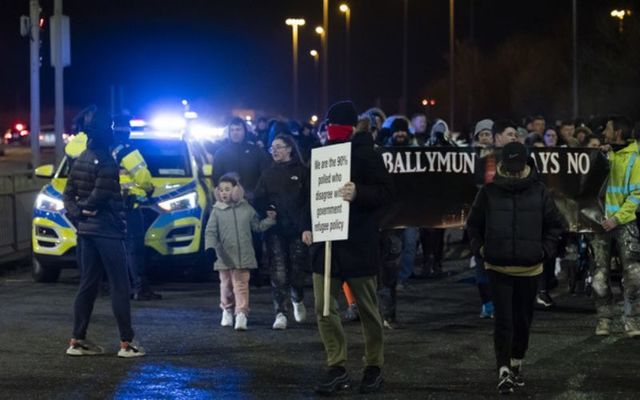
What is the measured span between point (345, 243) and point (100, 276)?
100 inches

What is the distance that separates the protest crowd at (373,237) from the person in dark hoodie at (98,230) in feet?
0.04

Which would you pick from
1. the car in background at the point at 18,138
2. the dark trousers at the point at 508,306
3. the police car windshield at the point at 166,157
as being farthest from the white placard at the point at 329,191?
the car in background at the point at 18,138

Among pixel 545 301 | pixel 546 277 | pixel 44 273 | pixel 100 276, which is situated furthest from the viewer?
pixel 44 273

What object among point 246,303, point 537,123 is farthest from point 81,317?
point 537,123

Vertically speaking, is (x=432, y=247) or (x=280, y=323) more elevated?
(x=432, y=247)

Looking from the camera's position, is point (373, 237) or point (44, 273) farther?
point (44, 273)

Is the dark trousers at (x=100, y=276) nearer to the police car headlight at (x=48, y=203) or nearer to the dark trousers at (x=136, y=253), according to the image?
the dark trousers at (x=136, y=253)

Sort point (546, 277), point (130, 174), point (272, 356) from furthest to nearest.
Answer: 1. point (130, 174)
2. point (546, 277)
3. point (272, 356)

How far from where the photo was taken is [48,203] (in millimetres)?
15367

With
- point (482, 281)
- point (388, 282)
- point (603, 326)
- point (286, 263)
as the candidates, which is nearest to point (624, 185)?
point (603, 326)

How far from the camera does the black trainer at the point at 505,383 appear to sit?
862 centimetres

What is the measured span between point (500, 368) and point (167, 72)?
3154cm

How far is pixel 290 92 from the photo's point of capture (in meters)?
79.8

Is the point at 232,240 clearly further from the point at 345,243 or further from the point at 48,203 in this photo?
the point at 48,203
